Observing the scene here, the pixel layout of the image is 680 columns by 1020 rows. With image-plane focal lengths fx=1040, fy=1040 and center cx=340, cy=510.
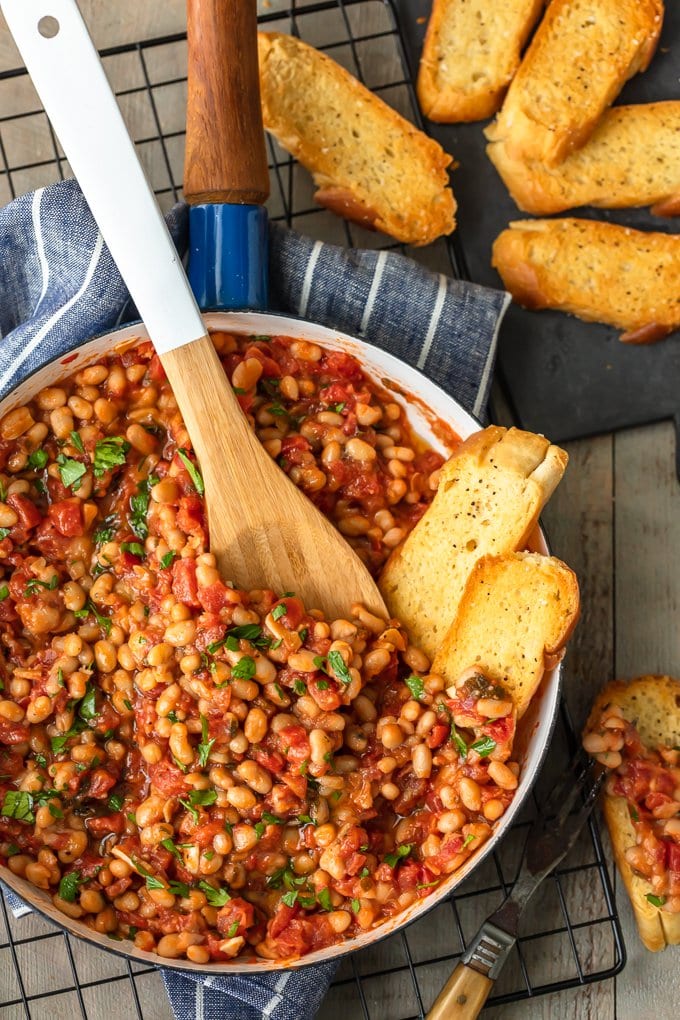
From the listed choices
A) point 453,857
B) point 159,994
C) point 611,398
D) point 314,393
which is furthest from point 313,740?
point 611,398

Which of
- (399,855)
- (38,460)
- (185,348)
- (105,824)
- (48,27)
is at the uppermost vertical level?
(48,27)

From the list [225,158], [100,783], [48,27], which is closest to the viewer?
[48,27]

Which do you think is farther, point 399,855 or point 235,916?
point 399,855

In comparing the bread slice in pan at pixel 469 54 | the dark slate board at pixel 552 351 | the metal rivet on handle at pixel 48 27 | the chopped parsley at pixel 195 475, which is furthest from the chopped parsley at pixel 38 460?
the bread slice in pan at pixel 469 54

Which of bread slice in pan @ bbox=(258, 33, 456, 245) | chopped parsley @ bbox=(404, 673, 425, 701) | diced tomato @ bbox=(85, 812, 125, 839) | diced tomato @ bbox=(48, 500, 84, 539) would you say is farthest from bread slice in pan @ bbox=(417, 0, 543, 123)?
diced tomato @ bbox=(85, 812, 125, 839)

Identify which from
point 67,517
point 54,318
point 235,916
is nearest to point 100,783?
point 235,916

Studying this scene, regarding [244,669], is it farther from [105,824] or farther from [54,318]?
[54,318]

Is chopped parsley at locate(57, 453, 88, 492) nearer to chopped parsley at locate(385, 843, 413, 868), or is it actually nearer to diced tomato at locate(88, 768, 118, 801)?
diced tomato at locate(88, 768, 118, 801)
